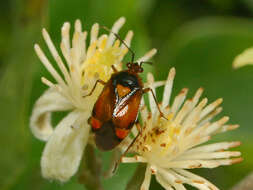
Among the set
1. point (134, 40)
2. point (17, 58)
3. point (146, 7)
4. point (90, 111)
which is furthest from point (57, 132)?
point (146, 7)

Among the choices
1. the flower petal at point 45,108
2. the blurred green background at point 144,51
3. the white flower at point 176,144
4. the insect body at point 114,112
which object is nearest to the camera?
the insect body at point 114,112

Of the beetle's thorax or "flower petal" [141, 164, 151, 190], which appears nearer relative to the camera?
"flower petal" [141, 164, 151, 190]

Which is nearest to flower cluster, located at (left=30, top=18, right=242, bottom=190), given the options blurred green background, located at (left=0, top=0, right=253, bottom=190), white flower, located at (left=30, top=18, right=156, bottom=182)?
white flower, located at (left=30, top=18, right=156, bottom=182)

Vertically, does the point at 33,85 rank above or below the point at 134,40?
below

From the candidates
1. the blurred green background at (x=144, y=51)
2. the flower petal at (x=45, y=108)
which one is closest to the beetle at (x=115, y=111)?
the flower petal at (x=45, y=108)

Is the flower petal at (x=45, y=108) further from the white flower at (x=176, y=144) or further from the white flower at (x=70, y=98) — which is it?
the white flower at (x=176, y=144)

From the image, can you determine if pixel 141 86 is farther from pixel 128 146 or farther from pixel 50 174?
pixel 50 174

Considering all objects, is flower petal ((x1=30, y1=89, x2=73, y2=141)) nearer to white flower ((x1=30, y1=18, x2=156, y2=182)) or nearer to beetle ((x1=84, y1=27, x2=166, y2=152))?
white flower ((x1=30, y1=18, x2=156, y2=182))
